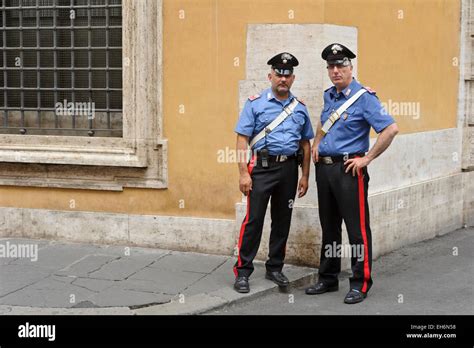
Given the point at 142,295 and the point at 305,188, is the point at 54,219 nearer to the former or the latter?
the point at 142,295

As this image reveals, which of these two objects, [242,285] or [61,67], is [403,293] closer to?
[242,285]

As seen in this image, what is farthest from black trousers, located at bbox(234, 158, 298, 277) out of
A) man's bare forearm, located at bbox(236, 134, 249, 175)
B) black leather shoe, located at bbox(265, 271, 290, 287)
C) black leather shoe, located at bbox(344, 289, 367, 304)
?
black leather shoe, located at bbox(344, 289, 367, 304)

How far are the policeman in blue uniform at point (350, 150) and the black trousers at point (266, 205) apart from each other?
0.91 ft

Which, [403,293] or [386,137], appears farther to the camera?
[403,293]

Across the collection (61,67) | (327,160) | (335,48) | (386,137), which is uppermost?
(335,48)

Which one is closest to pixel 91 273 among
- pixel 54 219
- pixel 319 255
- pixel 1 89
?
pixel 54 219

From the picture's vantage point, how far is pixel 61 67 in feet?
28.5

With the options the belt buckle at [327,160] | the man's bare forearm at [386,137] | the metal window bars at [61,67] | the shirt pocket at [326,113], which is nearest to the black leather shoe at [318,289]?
the belt buckle at [327,160]

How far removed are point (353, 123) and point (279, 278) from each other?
152 centimetres

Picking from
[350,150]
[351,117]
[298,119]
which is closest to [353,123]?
[351,117]

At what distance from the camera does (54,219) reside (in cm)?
852

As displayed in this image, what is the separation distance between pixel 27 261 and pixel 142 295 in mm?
1726

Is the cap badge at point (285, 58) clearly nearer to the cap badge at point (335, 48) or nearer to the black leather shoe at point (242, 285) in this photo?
the cap badge at point (335, 48)

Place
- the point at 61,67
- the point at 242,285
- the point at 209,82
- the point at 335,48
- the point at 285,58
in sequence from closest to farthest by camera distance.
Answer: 1. the point at 335,48
2. the point at 285,58
3. the point at 242,285
4. the point at 209,82
5. the point at 61,67
